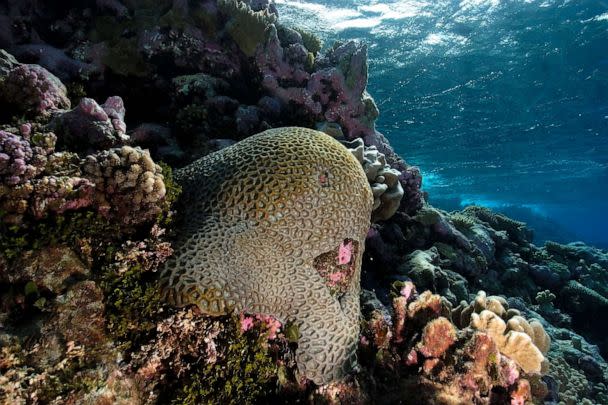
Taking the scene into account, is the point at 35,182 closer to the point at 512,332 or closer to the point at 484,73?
the point at 512,332

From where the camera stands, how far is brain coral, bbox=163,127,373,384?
3.26 m

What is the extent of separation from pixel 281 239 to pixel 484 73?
1740 cm

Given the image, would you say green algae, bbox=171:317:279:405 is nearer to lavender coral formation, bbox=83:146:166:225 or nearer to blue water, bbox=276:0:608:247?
lavender coral formation, bbox=83:146:166:225

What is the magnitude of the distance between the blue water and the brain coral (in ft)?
36.7

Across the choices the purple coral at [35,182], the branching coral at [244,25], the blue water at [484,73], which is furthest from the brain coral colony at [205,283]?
the blue water at [484,73]

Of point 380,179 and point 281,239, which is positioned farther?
point 380,179

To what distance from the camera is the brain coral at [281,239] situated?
3258 mm

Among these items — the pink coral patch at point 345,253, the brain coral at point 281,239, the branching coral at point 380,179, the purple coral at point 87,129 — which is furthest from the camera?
the branching coral at point 380,179

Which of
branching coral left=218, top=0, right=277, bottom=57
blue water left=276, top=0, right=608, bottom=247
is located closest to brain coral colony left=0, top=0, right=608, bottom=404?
branching coral left=218, top=0, right=277, bottom=57

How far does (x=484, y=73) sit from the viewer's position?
54.7 ft

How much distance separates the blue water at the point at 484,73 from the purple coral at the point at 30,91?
1119 centimetres

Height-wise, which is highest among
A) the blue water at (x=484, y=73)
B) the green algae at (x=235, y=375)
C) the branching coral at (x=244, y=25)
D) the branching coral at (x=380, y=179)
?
the blue water at (x=484, y=73)

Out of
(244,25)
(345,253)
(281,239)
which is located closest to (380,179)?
(345,253)

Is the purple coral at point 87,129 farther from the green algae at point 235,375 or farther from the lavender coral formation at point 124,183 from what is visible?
the green algae at point 235,375
